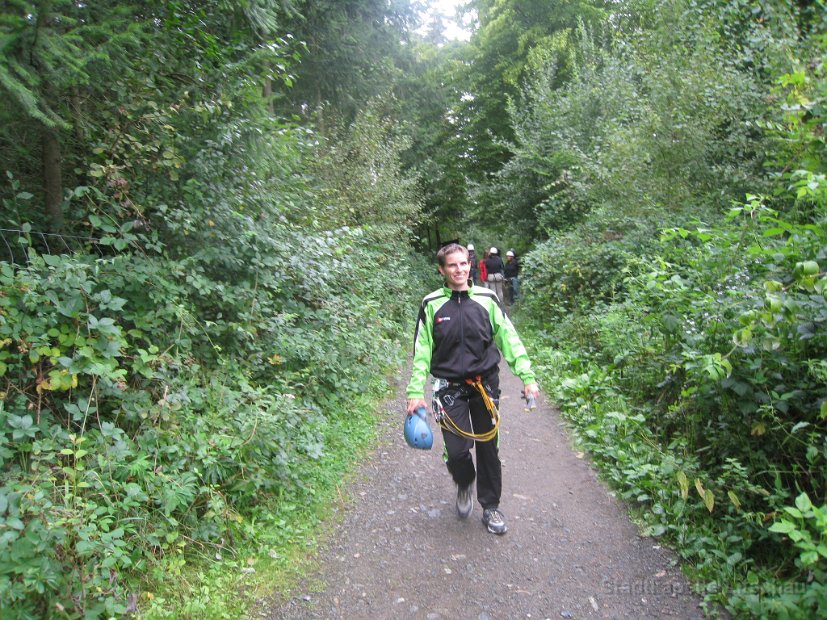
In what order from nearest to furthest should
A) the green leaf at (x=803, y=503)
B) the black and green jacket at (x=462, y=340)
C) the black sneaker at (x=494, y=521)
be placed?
the green leaf at (x=803, y=503)
the black and green jacket at (x=462, y=340)
the black sneaker at (x=494, y=521)

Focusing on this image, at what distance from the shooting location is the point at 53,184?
436cm

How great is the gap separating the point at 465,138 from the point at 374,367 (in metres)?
16.9

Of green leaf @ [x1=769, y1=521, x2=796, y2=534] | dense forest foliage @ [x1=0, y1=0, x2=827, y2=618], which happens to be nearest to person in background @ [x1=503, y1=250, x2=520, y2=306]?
dense forest foliage @ [x1=0, y1=0, x2=827, y2=618]

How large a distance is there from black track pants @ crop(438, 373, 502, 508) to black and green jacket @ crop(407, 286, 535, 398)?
0.45 feet

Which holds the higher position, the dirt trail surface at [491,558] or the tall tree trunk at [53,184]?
the tall tree trunk at [53,184]

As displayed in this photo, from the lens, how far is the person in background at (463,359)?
3760mm

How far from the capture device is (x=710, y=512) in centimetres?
359

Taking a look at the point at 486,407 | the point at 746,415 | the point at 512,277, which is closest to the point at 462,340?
the point at 486,407

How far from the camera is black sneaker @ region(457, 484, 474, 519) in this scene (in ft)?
13.3

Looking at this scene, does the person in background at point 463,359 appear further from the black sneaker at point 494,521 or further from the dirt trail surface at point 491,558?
the dirt trail surface at point 491,558

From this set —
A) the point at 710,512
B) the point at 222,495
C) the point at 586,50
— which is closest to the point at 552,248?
the point at 586,50

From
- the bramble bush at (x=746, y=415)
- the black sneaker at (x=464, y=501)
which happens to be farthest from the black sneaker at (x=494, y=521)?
the bramble bush at (x=746, y=415)

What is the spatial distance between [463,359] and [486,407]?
1.32 feet

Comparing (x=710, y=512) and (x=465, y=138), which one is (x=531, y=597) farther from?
(x=465, y=138)
